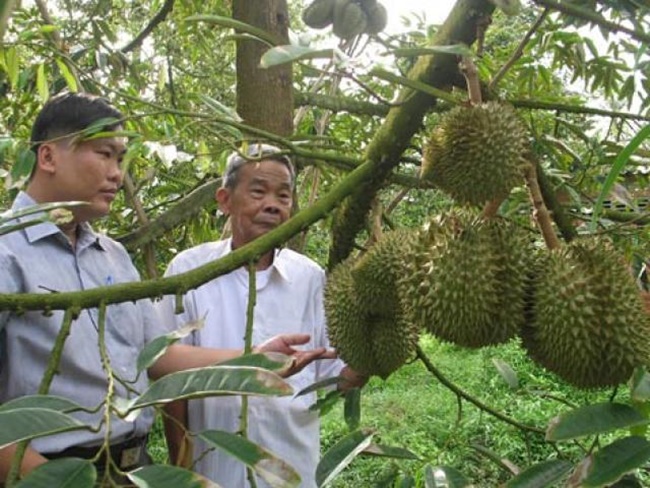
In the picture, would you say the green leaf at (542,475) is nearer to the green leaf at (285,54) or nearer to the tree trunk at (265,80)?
the green leaf at (285,54)

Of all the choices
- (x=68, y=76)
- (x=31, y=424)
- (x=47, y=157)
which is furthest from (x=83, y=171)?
(x=31, y=424)

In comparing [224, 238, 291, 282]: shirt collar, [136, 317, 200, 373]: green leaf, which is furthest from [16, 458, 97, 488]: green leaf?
[224, 238, 291, 282]: shirt collar

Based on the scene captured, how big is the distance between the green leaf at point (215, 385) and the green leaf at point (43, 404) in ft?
0.18

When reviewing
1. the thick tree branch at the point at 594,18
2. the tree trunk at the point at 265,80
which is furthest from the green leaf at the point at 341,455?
the tree trunk at the point at 265,80

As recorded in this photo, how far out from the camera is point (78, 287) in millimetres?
1265

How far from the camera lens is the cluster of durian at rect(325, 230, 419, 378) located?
0.99 m

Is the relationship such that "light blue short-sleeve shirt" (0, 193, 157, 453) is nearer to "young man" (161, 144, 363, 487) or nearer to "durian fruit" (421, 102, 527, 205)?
"young man" (161, 144, 363, 487)

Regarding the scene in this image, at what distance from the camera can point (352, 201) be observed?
100 cm

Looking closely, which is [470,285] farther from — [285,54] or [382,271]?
[285,54]

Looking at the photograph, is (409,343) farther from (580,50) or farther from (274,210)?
(580,50)

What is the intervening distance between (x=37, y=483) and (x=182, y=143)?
1755 millimetres

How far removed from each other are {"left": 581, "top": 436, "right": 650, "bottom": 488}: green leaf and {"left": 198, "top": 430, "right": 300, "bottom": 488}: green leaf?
0.83 feet

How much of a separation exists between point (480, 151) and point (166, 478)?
0.54m

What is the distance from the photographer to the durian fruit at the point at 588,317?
804 mm
